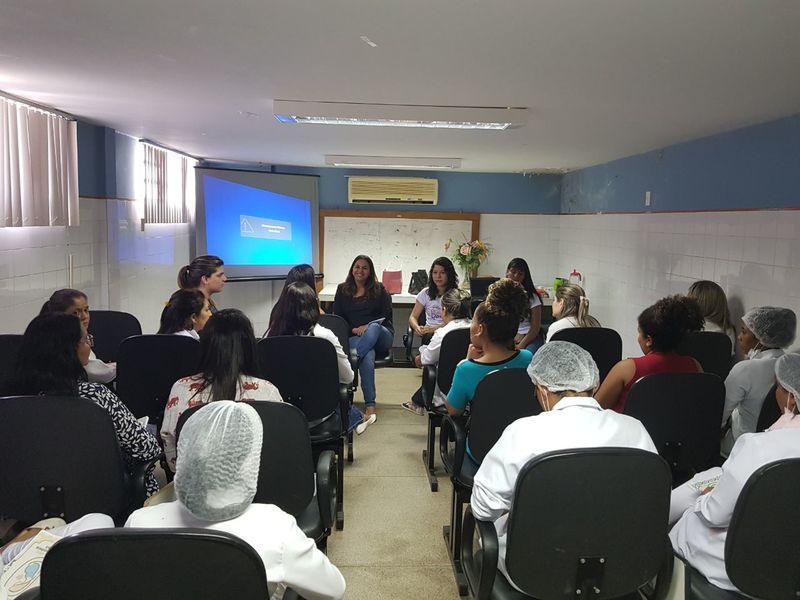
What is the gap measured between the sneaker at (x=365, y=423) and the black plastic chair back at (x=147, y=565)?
321 cm

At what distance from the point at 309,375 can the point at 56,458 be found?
1183 mm

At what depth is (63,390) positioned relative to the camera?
2.00 metres

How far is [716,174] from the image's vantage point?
13.5 ft

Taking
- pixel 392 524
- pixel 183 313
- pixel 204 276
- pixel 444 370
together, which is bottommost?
pixel 392 524

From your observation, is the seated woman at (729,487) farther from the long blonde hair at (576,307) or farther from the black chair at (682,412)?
the long blonde hair at (576,307)

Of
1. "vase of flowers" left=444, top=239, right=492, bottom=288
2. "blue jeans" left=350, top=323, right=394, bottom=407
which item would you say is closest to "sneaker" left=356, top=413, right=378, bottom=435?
"blue jeans" left=350, top=323, right=394, bottom=407

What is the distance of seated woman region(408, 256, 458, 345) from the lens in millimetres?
4941

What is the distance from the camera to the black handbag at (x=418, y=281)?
7000mm

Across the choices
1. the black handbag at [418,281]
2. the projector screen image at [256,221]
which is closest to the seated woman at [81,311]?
the projector screen image at [256,221]

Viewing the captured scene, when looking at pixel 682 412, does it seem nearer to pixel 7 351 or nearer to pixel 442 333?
pixel 442 333

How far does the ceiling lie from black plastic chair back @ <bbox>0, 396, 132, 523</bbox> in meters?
1.30

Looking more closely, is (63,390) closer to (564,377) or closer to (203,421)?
(203,421)

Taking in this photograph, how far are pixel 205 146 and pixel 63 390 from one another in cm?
440

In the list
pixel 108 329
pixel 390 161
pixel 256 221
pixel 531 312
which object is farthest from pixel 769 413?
pixel 256 221
